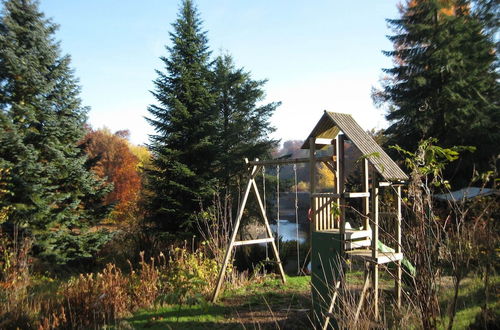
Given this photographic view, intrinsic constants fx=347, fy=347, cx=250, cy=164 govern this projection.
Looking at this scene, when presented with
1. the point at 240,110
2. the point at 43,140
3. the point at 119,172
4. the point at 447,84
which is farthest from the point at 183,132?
the point at 119,172

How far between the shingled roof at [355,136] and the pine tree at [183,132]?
6848 mm

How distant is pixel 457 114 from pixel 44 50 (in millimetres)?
14646

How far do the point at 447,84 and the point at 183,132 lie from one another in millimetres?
10334

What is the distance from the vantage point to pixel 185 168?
11117mm

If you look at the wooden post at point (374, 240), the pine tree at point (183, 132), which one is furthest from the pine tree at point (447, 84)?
the wooden post at point (374, 240)

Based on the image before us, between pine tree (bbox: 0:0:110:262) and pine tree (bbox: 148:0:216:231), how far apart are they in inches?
81.5

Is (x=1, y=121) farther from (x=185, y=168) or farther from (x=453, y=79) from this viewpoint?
(x=453, y=79)

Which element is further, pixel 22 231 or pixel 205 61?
pixel 205 61

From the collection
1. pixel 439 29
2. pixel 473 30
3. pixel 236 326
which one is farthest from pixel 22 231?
pixel 473 30

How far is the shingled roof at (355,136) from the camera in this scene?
3.89 m

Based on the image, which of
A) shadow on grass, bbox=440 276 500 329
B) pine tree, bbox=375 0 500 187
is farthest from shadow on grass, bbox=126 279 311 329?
pine tree, bbox=375 0 500 187

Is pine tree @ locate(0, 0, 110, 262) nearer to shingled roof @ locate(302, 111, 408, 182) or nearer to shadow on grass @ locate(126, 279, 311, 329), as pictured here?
shadow on grass @ locate(126, 279, 311, 329)

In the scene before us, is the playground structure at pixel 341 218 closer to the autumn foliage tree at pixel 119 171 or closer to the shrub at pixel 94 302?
the shrub at pixel 94 302

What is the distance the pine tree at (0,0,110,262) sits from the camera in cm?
969
